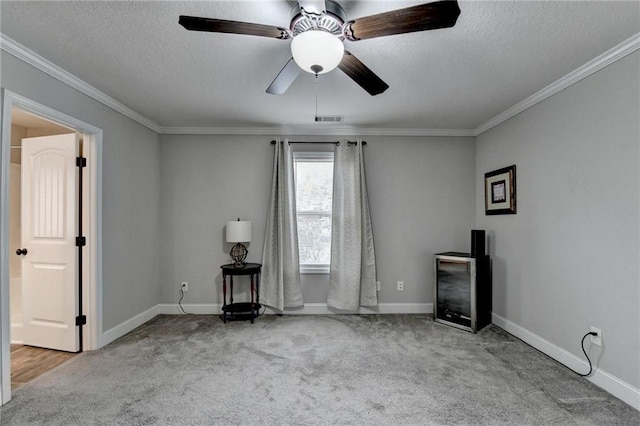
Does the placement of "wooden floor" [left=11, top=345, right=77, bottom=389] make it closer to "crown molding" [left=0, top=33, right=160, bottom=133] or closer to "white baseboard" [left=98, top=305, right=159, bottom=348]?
"white baseboard" [left=98, top=305, right=159, bottom=348]

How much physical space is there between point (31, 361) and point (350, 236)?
3.36m

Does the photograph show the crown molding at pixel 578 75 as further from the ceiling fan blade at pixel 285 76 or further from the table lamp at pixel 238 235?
the table lamp at pixel 238 235

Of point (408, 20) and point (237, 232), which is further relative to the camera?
point (237, 232)

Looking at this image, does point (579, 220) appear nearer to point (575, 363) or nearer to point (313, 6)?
point (575, 363)

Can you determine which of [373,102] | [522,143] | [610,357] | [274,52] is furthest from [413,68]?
[610,357]

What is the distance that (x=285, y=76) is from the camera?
2158mm

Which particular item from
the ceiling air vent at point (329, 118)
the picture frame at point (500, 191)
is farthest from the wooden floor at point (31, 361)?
the picture frame at point (500, 191)

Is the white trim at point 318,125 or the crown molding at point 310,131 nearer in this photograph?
the white trim at point 318,125

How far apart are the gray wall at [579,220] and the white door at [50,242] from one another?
171 inches

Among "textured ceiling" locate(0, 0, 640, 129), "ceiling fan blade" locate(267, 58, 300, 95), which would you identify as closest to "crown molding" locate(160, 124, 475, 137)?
"textured ceiling" locate(0, 0, 640, 129)

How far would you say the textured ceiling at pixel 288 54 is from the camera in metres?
1.83

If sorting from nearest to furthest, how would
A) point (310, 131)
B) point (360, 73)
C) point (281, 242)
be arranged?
1. point (360, 73)
2. point (281, 242)
3. point (310, 131)

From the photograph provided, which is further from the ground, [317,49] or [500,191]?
[317,49]

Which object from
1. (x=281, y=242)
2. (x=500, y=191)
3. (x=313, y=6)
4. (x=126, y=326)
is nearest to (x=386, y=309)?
(x=281, y=242)
